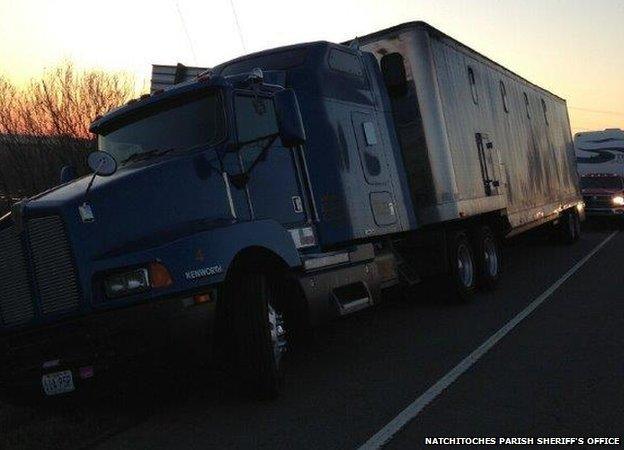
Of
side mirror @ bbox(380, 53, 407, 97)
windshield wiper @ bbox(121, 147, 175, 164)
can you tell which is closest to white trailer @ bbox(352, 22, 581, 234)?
side mirror @ bbox(380, 53, 407, 97)

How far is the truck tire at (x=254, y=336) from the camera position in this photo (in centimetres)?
534

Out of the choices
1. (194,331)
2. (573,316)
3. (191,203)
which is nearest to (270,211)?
(191,203)

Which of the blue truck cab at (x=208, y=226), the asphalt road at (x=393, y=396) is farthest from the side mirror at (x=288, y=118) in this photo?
the asphalt road at (x=393, y=396)

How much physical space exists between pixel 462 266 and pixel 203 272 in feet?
19.3

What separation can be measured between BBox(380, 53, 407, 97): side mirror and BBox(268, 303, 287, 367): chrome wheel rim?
4.06m

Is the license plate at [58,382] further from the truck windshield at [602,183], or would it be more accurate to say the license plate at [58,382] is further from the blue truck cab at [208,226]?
the truck windshield at [602,183]

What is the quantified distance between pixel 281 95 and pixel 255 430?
278 cm

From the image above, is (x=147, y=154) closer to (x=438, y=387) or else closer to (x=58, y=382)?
(x=58, y=382)

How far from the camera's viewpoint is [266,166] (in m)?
6.40

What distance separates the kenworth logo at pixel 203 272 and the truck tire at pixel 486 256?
20.6 feet

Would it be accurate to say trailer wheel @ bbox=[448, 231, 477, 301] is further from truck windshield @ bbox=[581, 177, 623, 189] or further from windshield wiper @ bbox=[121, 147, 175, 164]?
truck windshield @ bbox=[581, 177, 623, 189]

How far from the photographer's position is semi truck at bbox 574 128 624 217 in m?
23.3

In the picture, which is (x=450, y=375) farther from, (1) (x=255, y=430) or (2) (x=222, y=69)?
(2) (x=222, y=69)

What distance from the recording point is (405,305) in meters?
10.4
